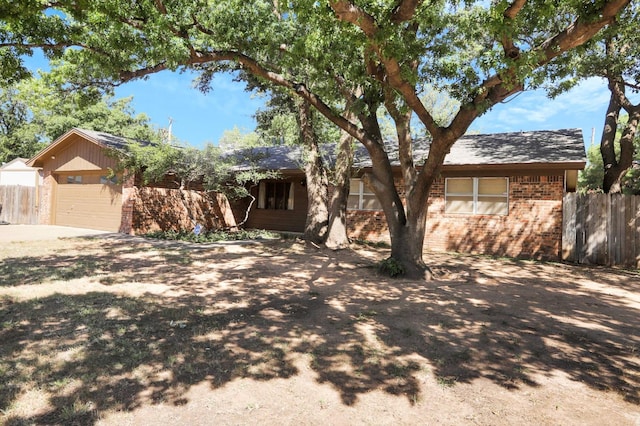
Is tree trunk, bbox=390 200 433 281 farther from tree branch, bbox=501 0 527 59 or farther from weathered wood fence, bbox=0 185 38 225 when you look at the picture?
weathered wood fence, bbox=0 185 38 225

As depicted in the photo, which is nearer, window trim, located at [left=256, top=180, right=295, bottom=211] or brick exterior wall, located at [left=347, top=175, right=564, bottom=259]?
brick exterior wall, located at [left=347, top=175, right=564, bottom=259]

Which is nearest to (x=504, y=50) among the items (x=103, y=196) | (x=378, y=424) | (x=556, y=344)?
(x=556, y=344)

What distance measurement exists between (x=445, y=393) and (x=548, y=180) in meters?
11.1

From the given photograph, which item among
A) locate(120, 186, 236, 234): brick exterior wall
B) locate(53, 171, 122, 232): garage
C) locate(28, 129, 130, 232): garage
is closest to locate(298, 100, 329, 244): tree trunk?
locate(120, 186, 236, 234): brick exterior wall

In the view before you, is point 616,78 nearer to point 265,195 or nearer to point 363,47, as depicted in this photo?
point 363,47

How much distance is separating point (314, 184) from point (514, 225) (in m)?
6.97

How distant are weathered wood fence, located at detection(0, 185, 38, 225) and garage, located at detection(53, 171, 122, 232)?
59.1 inches

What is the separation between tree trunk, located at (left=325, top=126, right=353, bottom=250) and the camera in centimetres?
1269

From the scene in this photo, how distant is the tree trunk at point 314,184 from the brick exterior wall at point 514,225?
→ 3.91m

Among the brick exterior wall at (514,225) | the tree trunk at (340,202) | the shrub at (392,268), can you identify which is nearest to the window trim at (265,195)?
the tree trunk at (340,202)

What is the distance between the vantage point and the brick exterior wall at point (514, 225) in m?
11.8

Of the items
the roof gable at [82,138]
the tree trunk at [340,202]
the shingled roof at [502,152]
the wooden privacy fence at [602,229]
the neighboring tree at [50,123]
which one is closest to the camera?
the wooden privacy fence at [602,229]

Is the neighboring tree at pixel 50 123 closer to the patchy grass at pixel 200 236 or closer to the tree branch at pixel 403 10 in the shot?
the patchy grass at pixel 200 236

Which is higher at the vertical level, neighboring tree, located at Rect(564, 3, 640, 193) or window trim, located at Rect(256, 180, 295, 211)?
neighboring tree, located at Rect(564, 3, 640, 193)
